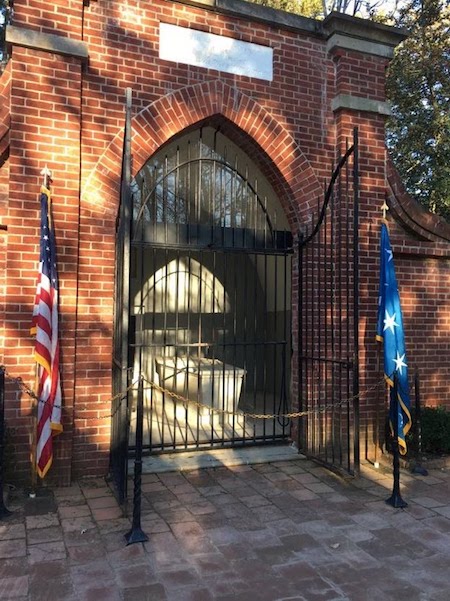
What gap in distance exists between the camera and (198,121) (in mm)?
5785

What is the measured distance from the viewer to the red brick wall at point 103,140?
4.99 metres

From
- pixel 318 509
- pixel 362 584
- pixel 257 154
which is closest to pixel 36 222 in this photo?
pixel 257 154

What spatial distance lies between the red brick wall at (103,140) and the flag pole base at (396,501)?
61.3 inches

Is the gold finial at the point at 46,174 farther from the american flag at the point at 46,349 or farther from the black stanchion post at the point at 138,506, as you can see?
the black stanchion post at the point at 138,506

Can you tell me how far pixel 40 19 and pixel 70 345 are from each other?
311 cm

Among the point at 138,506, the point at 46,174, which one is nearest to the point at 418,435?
the point at 138,506

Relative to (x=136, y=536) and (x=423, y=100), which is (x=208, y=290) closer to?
(x=423, y=100)

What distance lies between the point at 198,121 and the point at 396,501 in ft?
13.9

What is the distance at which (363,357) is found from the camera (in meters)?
6.25

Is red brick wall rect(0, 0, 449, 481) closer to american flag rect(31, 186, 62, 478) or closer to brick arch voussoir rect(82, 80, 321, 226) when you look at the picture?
brick arch voussoir rect(82, 80, 321, 226)

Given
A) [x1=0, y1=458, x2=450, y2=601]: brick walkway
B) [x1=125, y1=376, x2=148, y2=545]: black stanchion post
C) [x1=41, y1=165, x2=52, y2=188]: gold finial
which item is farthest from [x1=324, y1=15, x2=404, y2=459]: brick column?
[x1=41, y1=165, x2=52, y2=188]: gold finial

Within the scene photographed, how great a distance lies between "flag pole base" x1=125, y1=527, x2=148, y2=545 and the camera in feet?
12.6

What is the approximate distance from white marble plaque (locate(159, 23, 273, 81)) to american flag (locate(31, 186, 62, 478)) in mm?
2188

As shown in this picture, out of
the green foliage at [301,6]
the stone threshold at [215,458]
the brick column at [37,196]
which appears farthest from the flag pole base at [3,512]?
the green foliage at [301,6]
